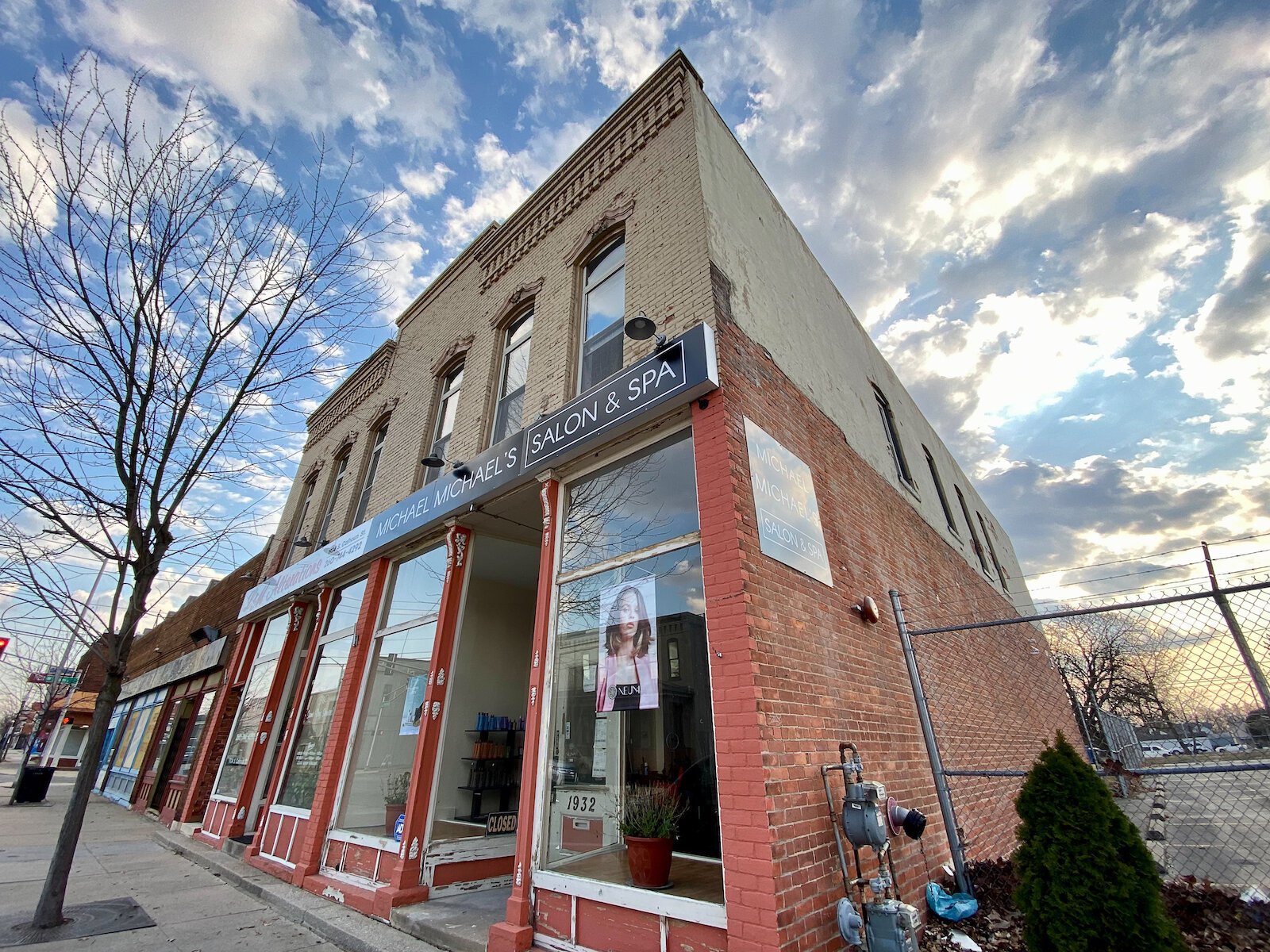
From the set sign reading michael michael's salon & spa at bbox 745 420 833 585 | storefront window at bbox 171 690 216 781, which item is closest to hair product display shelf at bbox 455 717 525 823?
sign reading michael michael's salon & spa at bbox 745 420 833 585

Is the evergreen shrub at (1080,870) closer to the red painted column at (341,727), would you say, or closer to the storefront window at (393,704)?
the storefront window at (393,704)

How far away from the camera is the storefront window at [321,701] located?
7785mm

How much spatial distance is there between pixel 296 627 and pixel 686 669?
8.72 metres

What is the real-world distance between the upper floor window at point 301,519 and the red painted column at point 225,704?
1.50 meters

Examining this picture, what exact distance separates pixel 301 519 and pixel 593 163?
1005 cm

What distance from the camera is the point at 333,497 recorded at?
1176 centimetres

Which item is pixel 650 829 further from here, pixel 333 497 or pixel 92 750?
pixel 333 497

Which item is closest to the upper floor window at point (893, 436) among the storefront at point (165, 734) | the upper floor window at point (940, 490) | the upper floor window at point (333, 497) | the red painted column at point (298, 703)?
the upper floor window at point (940, 490)

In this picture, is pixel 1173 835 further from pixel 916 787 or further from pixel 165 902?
pixel 165 902

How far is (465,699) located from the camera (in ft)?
24.4

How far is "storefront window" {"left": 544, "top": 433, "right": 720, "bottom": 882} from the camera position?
4078 mm

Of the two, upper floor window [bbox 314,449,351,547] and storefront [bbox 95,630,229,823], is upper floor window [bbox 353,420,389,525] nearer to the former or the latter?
upper floor window [bbox 314,449,351,547]

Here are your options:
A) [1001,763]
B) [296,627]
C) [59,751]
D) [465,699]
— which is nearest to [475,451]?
[465,699]

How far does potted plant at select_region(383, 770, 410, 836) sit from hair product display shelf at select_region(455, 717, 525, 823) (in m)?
0.69
